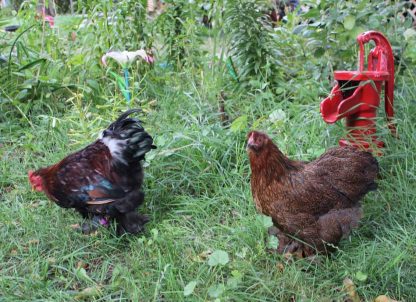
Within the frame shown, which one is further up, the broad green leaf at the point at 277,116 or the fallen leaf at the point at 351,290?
the broad green leaf at the point at 277,116

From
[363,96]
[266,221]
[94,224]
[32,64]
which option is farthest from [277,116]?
[32,64]

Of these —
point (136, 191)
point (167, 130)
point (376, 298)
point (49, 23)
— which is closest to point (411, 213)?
point (376, 298)

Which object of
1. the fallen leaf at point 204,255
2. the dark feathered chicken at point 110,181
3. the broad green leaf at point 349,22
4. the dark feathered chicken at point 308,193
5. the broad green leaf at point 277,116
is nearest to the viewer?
the dark feathered chicken at point 308,193

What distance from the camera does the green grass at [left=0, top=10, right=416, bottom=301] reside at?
105 inches

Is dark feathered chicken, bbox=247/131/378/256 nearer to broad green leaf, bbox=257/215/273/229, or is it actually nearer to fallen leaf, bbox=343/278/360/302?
broad green leaf, bbox=257/215/273/229

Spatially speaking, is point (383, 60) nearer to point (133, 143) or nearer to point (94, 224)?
point (133, 143)

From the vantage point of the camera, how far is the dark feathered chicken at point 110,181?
10.6 ft

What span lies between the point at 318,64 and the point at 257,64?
2.17 feet

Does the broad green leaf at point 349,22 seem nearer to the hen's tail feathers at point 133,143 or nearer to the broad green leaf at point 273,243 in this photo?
the hen's tail feathers at point 133,143

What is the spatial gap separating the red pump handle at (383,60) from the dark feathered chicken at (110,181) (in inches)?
65.2

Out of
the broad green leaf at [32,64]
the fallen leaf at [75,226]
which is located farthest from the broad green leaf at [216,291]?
the broad green leaf at [32,64]

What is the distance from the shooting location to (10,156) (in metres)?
4.45

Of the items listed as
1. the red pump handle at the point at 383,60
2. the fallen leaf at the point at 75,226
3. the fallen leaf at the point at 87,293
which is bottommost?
the fallen leaf at the point at 87,293

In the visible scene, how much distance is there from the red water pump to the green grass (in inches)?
5.0
